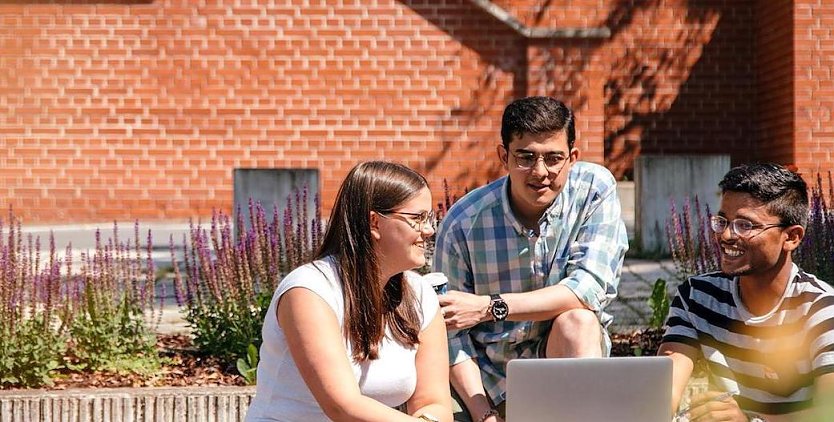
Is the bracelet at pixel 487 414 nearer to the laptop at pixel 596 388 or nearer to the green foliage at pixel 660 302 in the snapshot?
the laptop at pixel 596 388

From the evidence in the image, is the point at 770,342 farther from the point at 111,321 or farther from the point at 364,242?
the point at 111,321

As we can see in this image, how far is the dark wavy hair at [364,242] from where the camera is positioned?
10.7 ft

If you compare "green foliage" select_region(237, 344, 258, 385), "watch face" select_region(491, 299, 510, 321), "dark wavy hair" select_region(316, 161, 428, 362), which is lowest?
"green foliage" select_region(237, 344, 258, 385)

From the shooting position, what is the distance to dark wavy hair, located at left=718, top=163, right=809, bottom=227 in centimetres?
332

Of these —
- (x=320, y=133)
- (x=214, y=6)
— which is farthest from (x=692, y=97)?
(x=214, y=6)

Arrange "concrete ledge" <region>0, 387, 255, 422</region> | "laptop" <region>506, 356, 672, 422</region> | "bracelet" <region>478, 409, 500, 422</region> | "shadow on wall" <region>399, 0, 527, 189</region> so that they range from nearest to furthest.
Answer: "laptop" <region>506, 356, 672, 422</region>
"bracelet" <region>478, 409, 500, 422</region>
"concrete ledge" <region>0, 387, 255, 422</region>
"shadow on wall" <region>399, 0, 527, 189</region>

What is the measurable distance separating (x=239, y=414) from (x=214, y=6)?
934 cm

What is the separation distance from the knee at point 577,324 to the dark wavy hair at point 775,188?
70cm

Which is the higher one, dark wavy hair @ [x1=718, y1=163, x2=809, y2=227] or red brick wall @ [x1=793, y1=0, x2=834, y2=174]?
red brick wall @ [x1=793, y1=0, x2=834, y2=174]

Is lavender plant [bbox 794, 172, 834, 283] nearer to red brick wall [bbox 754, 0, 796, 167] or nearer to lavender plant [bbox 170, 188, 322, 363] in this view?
lavender plant [bbox 170, 188, 322, 363]

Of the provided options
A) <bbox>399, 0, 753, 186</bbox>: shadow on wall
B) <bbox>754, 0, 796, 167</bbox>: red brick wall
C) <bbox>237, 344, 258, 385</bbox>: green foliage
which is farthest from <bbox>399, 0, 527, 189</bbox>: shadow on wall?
<bbox>237, 344, 258, 385</bbox>: green foliage

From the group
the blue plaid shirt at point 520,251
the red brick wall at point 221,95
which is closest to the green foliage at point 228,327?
the blue plaid shirt at point 520,251

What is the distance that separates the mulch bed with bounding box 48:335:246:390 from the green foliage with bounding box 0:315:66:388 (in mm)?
97

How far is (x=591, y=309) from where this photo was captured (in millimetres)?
3979
